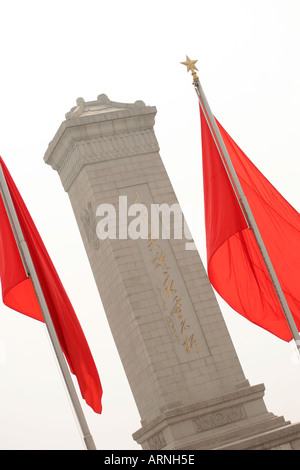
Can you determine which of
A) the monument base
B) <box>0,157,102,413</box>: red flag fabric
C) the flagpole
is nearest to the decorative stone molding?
the monument base

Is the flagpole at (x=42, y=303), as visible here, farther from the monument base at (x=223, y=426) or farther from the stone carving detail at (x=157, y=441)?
the stone carving detail at (x=157, y=441)

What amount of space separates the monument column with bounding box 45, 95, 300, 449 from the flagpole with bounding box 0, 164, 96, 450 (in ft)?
19.6

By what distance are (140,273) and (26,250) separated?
21.8 feet

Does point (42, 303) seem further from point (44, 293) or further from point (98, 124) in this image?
point (98, 124)

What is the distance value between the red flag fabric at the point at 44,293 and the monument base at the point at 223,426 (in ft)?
17.8

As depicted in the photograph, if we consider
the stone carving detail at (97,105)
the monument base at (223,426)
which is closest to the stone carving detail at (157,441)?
the monument base at (223,426)

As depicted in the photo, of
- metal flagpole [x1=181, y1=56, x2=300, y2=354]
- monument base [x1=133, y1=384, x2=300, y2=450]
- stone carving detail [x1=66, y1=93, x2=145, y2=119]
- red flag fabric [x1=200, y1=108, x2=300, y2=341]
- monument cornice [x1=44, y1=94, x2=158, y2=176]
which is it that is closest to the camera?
metal flagpole [x1=181, y1=56, x2=300, y2=354]

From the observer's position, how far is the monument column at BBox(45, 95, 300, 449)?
2111 cm

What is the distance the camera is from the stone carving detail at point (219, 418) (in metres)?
21.0

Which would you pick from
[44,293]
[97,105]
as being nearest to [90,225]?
[97,105]

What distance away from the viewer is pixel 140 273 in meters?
21.9

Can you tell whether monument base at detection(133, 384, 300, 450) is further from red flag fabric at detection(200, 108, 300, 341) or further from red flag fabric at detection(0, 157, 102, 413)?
red flag fabric at detection(0, 157, 102, 413)

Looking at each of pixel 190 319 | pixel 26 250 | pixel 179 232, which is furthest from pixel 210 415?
pixel 26 250
